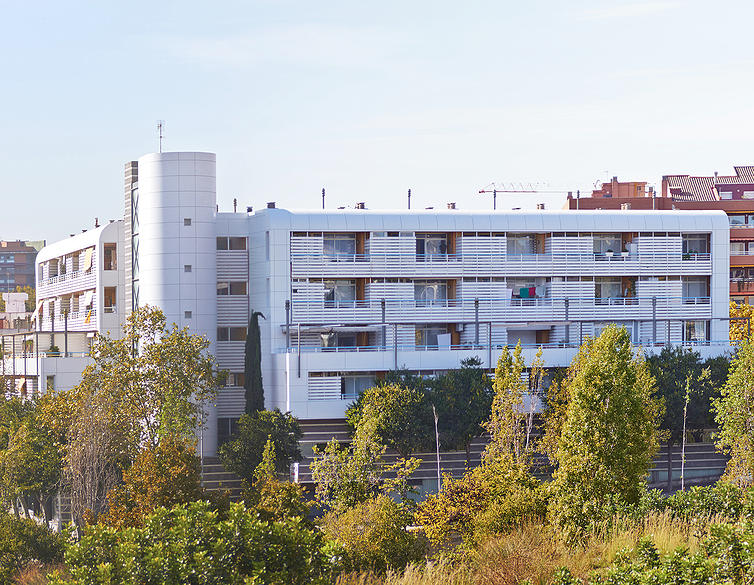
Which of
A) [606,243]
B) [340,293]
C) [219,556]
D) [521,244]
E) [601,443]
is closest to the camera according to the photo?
[219,556]

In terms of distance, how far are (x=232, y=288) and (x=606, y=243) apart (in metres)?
22.3

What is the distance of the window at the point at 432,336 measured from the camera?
6325 centimetres

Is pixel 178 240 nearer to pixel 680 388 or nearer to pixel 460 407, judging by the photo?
pixel 460 407

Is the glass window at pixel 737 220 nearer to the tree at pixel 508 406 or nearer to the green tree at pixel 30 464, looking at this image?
the tree at pixel 508 406

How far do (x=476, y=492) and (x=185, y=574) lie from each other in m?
10.1

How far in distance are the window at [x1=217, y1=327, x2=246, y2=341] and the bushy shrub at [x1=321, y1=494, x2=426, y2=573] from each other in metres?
35.2

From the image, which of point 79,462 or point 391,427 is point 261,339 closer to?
point 391,427

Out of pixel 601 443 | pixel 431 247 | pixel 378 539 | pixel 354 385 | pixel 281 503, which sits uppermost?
pixel 431 247

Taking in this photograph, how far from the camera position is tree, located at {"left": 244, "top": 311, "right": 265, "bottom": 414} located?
2291 inches

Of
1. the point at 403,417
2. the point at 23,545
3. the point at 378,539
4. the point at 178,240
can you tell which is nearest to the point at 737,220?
the point at 178,240

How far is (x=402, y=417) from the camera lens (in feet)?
173

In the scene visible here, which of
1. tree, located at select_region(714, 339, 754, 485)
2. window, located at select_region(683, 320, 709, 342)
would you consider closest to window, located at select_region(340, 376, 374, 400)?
window, located at select_region(683, 320, 709, 342)

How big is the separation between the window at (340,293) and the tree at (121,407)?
40.3ft

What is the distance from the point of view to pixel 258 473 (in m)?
42.4
